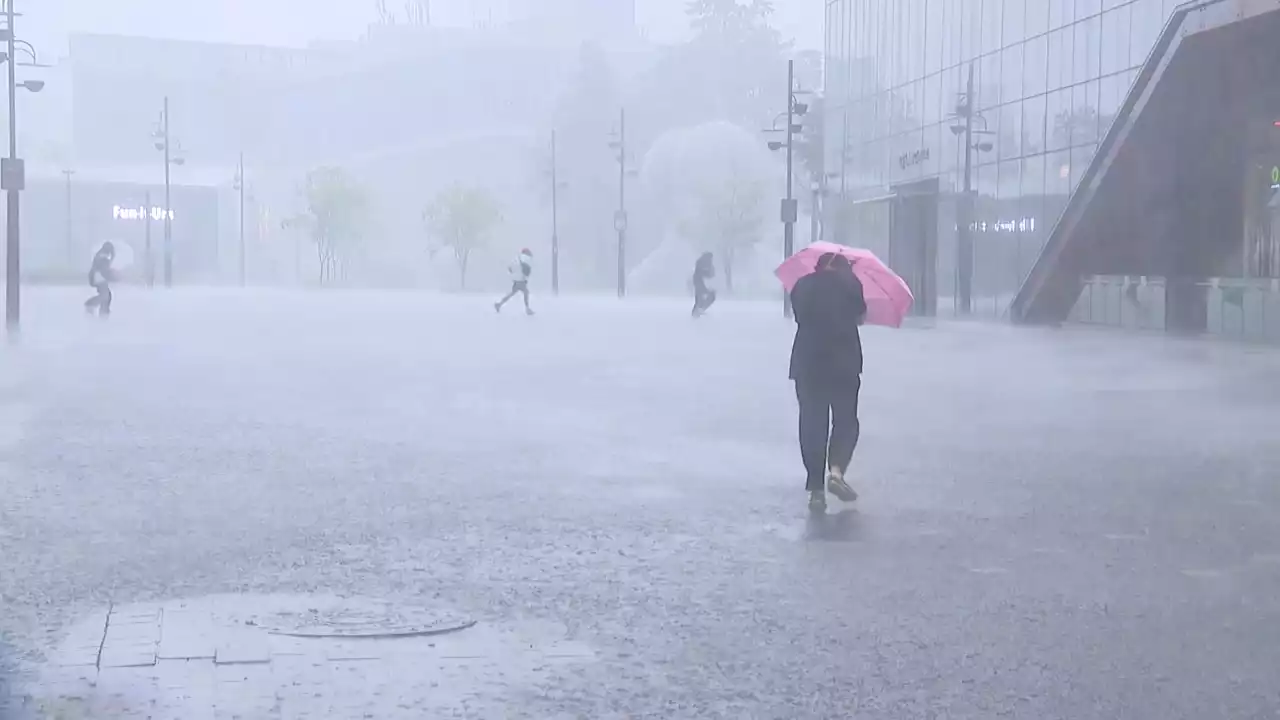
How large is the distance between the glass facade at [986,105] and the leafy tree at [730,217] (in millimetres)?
29166

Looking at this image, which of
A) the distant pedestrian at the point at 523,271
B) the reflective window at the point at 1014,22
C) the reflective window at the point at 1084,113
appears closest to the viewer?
the reflective window at the point at 1084,113

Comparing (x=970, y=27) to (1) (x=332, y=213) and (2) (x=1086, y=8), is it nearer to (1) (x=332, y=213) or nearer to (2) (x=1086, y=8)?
(2) (x=1086, y=8)

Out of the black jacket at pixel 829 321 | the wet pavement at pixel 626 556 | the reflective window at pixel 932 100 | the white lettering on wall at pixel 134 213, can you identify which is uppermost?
the reflective window at pixel 932 100

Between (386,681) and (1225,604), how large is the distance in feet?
12.7

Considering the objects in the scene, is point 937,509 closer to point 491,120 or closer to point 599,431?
point 599,431

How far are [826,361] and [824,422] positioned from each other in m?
0.41

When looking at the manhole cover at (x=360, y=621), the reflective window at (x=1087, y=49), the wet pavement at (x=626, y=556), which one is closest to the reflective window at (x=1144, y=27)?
the reflective window at (x=1087, y=49)

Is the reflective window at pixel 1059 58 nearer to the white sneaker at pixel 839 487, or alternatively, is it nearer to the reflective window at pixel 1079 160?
the reflective window at pixel 1079 160

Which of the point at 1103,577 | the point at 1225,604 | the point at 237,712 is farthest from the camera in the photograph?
the point at 1103,577

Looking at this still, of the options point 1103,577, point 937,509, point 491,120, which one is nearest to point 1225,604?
point 1103,577

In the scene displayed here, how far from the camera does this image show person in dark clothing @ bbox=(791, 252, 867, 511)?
10125mm

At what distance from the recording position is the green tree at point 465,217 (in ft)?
335

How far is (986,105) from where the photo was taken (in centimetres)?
4503

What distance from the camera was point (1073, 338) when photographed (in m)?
32.3
